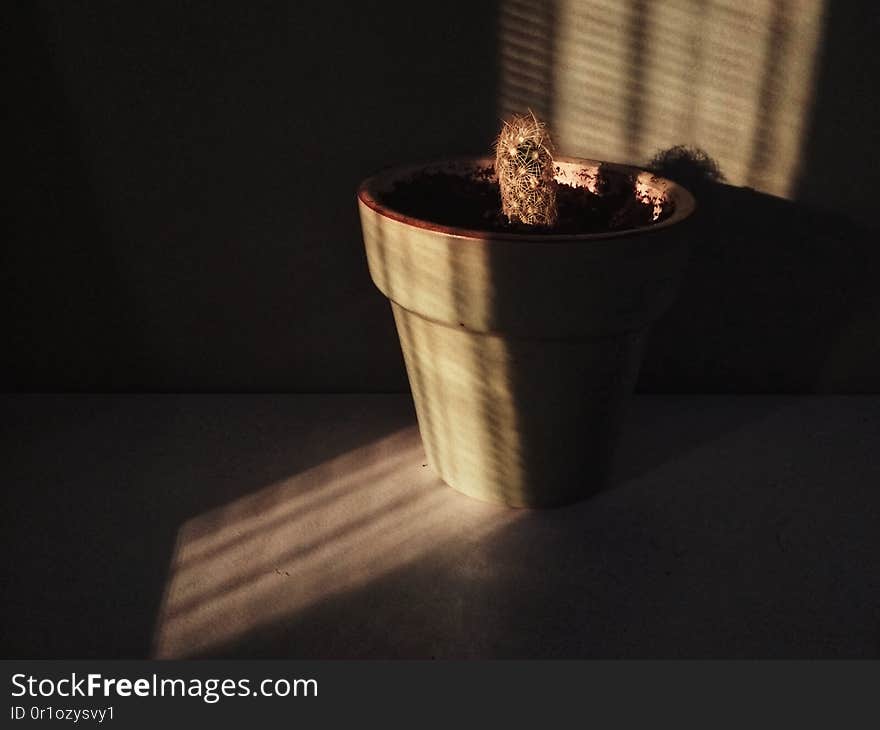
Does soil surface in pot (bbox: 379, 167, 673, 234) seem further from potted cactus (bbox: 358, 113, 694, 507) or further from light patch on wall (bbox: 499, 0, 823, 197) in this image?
light patch on wall (bbox: 499, 0, 823, 197)

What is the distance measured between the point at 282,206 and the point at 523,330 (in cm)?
57

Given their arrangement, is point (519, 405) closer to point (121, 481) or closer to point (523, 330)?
point (523, 330)

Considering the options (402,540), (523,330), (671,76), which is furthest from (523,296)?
(671,76)

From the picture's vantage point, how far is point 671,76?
Result: 1.22m

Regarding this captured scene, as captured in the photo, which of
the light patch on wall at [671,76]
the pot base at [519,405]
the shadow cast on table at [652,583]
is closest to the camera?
the shadow cast on table at [652,583]

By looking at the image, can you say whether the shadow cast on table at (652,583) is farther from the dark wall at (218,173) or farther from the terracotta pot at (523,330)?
the dark wall at (218,173)

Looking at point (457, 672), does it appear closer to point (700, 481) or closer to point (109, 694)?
point (109, 694)

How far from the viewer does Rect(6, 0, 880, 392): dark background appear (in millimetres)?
1206

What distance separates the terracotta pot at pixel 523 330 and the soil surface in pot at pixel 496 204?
19mm

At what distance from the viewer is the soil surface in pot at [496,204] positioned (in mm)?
1035

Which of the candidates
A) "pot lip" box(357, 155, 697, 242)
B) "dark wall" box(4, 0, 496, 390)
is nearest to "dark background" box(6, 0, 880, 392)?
"dark wall" box(4, 0, 496, 390)

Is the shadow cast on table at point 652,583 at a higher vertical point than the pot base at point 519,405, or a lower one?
lower

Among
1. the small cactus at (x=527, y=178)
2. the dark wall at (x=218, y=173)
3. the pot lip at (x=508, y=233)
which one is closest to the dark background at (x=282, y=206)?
the dark wall at (x=218, y=173)

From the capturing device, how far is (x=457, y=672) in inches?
33.4
